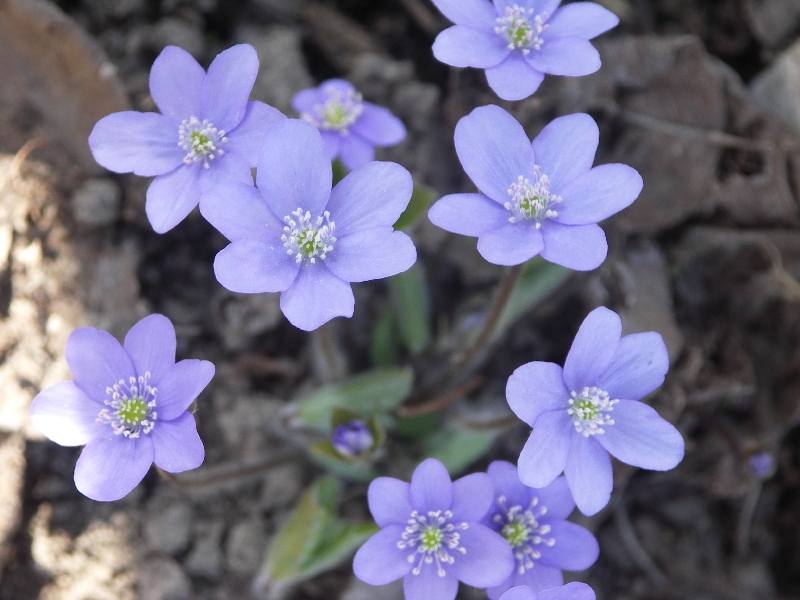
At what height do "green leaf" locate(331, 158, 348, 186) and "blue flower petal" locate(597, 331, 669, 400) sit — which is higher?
"green leaf" locate(331, 158, 348, 186)

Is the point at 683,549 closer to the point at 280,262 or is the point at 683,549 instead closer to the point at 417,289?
the point at 417,289

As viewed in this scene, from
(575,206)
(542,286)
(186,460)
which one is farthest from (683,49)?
(186,460)

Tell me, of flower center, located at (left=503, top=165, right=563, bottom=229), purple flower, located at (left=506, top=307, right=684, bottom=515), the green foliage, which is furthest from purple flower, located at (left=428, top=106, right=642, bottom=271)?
the green foliage

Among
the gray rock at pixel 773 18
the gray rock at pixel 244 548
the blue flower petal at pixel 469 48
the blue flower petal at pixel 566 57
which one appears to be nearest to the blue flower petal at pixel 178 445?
the gray rock at pixel 244 548

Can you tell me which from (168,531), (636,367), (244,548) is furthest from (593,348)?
(168,531)

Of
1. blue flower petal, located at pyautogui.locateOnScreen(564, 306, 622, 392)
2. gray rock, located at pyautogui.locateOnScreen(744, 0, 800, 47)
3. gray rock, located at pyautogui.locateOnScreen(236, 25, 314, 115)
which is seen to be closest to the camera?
blue flower petal, located at pyautogui.locateOnScreen(564, 306, 622, 392)

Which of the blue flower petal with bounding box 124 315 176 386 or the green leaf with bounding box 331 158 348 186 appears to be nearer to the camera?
the blue flower petal with bounding box 124 315 176 386

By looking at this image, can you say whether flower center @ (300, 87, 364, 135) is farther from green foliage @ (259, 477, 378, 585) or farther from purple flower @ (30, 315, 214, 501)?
green foliage @ (259, 477, 378, 585)

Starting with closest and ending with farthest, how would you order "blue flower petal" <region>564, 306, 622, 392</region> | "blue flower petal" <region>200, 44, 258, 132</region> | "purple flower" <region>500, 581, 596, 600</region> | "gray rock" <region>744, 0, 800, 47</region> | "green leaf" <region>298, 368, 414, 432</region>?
"purple flower" <region>500, 581, 596, 600</region> < "blue flower petal" <region>564, 306, 622, 392</region> < "blue flower petal" <region>200, 44, 258, 132</region> < "green leaf" <region>298, 368, 414, 432</region> < "gray rock" <region>744, 0, 800, 47</region>
